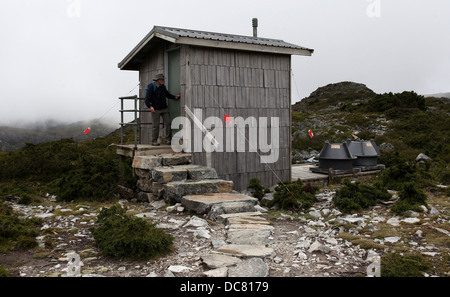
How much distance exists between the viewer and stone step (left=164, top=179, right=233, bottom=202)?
330 inches

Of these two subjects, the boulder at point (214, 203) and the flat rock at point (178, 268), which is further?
the boulder at point (214, 203)

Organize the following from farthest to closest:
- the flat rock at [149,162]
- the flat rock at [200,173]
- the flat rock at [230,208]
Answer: the flat rock at [149,162] → the flat rock at [200,173] → the flat rock at [230,208]

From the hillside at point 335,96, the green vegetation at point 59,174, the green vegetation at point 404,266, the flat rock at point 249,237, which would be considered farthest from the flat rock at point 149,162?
the hillside at point 335,96

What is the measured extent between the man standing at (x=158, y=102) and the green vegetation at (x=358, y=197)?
16.2ft

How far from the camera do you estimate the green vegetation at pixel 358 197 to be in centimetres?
798

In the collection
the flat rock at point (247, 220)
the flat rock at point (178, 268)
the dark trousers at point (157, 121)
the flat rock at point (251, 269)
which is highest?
the dark trousers at point (157, 121)

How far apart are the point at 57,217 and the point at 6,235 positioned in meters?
1.88

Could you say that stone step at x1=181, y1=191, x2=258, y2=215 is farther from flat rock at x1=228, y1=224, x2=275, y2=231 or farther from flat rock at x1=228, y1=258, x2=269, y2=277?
flat rock at x1=228, y1=258, x2=269, y2=277

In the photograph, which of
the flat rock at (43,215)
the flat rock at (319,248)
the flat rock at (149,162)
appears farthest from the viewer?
the flat rock at (149,162)

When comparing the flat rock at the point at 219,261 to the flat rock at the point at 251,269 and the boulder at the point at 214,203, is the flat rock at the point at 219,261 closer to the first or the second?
the flat rock at the point at 251,269

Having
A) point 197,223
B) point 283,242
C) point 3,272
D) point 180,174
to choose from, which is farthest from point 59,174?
point 283,242

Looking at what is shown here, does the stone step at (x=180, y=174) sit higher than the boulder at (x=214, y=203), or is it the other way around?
the stone step at (x=180, y=174)
